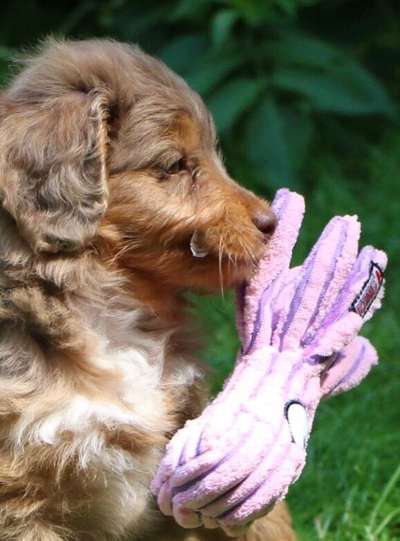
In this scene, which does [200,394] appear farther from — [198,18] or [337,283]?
[198,18]

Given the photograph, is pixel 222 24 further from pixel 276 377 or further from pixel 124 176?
pixel 276 377

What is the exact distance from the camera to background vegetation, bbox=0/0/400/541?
399cm

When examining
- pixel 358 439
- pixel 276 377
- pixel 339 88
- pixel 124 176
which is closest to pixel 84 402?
pixel 276 377

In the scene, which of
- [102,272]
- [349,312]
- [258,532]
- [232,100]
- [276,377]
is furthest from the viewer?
[232,100]

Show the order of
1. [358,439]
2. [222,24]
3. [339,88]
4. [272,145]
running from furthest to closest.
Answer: [339,88] < [272,145] < [222,24] < [358,439]

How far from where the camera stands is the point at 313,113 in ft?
21.1

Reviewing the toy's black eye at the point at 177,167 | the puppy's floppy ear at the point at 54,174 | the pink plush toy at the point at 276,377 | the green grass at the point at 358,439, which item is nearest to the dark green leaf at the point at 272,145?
the green grass at the point at 358,439

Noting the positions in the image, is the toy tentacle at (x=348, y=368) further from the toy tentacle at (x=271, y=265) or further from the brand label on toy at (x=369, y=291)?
the toy tentacle at (x=271, y=265)

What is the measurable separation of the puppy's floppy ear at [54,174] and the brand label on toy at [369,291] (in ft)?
2.28

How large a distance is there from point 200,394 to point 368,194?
3.42 m

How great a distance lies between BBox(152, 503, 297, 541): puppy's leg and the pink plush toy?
0.41 meters

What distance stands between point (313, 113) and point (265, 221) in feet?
12.1

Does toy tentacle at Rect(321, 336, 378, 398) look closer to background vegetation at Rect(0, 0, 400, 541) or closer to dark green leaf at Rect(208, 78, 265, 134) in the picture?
background vegetation at Rect(0, 0, 400, 541)

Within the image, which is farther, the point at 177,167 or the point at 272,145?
the point at 272,145
